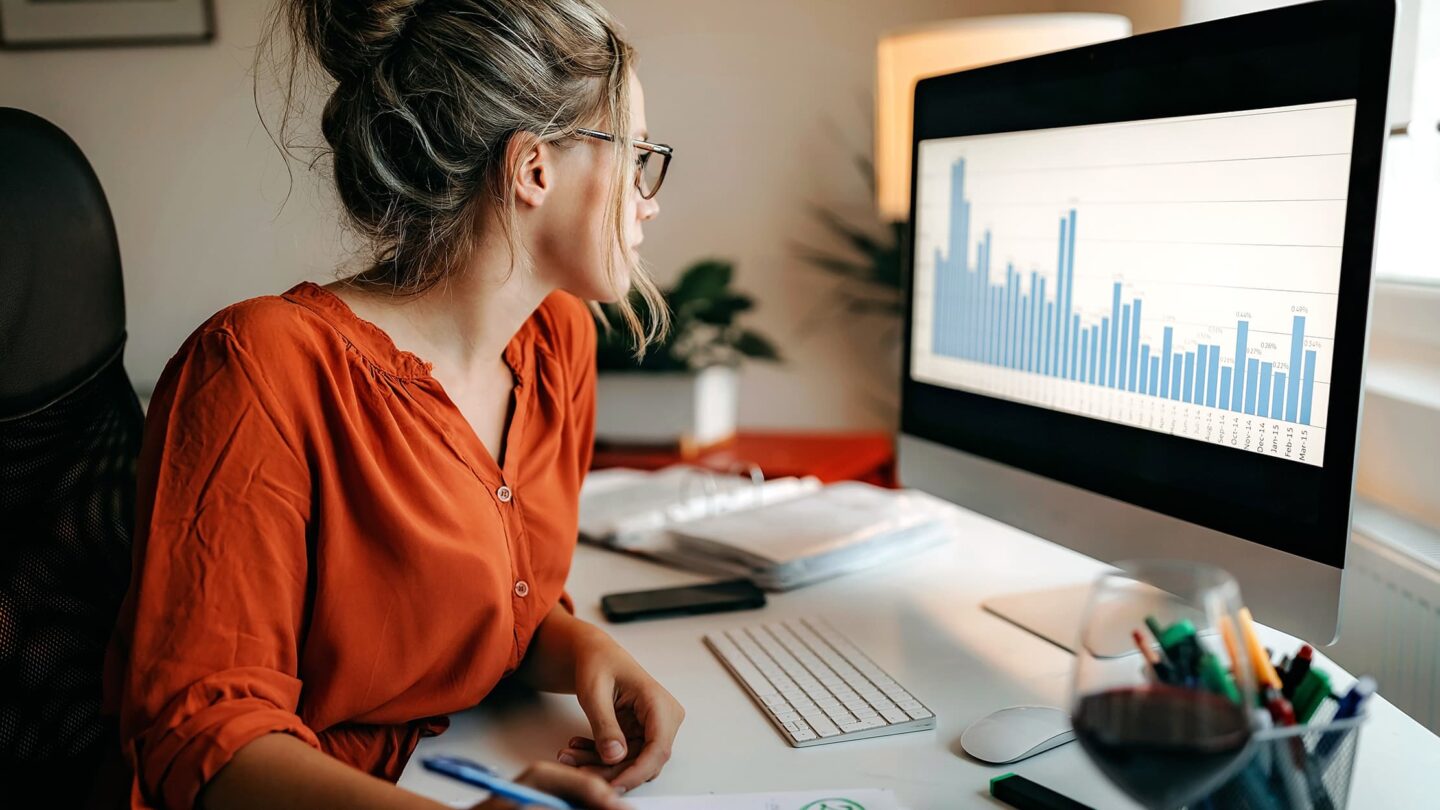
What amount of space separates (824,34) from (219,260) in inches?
60.0

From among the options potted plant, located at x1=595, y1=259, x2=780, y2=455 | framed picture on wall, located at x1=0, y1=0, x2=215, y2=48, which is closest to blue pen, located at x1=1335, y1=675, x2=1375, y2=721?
potted plant, located at x1=595, y1=259, x2=780, y2=455

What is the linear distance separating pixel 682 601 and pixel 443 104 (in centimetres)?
53

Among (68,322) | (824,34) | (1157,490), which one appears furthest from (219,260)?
(1157,490)

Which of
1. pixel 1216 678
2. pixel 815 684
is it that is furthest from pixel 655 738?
pixel 1216 678

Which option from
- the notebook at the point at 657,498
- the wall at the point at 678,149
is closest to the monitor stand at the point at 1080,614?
the notebook at the point at 657,498

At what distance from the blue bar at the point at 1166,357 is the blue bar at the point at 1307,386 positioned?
0.41ft

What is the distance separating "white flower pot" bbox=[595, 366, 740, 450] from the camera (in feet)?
6.72

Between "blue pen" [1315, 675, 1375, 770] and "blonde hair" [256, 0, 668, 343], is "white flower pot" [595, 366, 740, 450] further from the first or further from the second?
"blue pen" [1315, 675, 1375, 770]

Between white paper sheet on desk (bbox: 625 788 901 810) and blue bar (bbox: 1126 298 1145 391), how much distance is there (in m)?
0.44

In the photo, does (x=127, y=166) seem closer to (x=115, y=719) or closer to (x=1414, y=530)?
(x=115, y=719)

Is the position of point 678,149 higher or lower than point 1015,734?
higher

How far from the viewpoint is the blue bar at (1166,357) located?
0.90 meters

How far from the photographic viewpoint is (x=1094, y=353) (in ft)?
3.22

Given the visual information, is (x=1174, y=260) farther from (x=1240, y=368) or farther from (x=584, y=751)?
(x=584, y=751)
